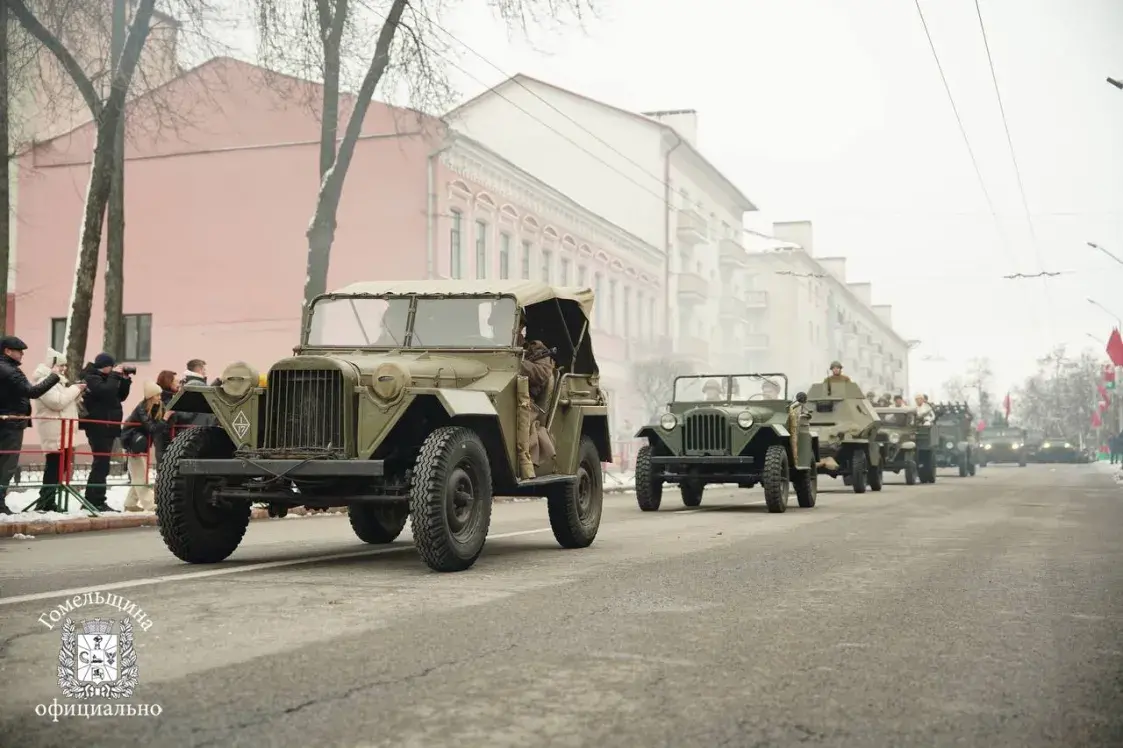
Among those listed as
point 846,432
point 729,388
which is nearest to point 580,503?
point 729,388

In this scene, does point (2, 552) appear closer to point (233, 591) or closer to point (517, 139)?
point (233, 591)

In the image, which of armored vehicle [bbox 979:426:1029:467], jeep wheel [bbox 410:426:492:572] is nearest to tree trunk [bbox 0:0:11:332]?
jeep wheel [bbox 410:426:492:572]

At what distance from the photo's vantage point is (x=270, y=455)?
8664 millimetres

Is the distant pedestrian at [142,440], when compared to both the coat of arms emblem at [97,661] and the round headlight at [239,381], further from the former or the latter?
the coat of arms emblem at [97,661]

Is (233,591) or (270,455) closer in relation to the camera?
(233,591)

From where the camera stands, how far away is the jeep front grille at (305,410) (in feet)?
28.3

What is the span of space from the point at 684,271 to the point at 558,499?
47.1 meters

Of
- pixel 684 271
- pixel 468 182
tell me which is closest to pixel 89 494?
pixel 468 182

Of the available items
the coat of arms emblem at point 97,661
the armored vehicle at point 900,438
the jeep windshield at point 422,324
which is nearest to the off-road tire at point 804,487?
the armored vehicle at point 900,438

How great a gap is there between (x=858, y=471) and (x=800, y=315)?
56122 mm

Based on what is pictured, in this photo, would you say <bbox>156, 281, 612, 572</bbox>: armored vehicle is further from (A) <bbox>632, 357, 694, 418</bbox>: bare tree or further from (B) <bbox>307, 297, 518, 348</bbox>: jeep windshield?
(A) <bbox>632, 357, 694, 418</bbox>: bare tree

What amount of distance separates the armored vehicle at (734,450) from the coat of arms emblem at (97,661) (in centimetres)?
1208

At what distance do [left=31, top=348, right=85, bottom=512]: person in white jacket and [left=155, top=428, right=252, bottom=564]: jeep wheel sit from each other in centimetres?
516

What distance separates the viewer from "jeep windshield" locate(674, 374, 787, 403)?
737 inches
